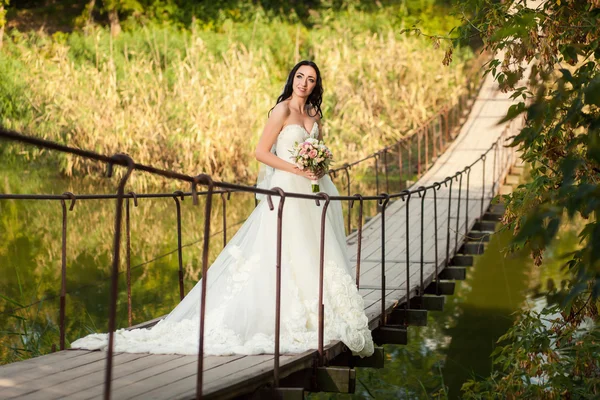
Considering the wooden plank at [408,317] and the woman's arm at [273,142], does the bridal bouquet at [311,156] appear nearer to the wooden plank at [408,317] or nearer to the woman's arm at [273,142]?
the woman's arm at [273,142]

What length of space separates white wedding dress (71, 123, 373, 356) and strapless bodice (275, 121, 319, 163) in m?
0.29

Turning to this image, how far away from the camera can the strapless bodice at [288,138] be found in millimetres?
4602

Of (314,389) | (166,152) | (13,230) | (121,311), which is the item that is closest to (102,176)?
(166,152)

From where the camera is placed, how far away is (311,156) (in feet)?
14.4

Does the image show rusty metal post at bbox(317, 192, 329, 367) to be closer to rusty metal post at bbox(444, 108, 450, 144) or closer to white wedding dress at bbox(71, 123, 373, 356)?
white wedding dress at bbox(71, 123, 373, 356)

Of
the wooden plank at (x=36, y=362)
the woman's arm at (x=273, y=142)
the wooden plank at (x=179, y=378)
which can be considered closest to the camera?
the wooden plank at (x=179, y=378)

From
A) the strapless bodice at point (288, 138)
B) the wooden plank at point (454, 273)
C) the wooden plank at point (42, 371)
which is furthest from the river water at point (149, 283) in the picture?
the strapless bodice at point (288, 138)

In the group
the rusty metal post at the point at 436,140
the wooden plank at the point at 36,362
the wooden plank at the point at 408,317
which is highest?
the rusty metal post at the point at 436,140

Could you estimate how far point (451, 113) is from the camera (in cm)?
1451

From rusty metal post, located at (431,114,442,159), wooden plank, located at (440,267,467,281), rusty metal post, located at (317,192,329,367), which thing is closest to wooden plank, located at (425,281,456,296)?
wooden plank, located at (440,267,467,281)

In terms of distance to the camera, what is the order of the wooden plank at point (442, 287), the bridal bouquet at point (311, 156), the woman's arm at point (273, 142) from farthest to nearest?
the wooden plank at point (442, 287) → the woman's arm at point (273, 142) → the bridal bouquet at point (311, 156)

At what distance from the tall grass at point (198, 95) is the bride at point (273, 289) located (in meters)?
7.29

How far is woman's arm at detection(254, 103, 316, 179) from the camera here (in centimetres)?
452

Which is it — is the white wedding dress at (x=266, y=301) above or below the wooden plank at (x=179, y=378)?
above
